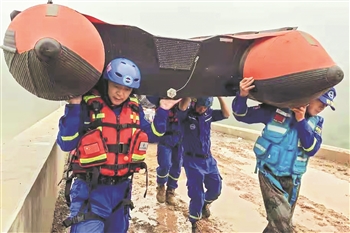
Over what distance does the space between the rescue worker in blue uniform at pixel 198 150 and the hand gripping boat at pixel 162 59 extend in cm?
93

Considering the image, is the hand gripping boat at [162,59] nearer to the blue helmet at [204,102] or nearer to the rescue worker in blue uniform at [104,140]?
the rescue worker in blue uniform at [104,140]

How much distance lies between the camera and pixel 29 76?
193cm

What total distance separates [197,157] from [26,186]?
1.55 m

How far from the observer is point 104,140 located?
231 centimetres

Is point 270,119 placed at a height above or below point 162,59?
below

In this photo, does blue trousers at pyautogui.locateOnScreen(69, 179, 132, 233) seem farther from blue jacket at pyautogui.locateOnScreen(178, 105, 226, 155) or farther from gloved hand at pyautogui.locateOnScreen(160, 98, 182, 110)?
blue jacket at pyautogui.locateOnScreen(178, 105, 226, 155)

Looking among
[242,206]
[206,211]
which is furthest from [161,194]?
[242,206]

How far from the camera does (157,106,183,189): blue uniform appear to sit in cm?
405

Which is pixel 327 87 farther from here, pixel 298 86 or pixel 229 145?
pixel 229 145

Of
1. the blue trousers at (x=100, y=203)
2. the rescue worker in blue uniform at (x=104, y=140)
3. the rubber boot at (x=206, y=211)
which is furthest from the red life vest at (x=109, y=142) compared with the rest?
the rubber boot at (x=206, y=211)

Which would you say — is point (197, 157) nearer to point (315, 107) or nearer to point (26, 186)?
point (315, 107)

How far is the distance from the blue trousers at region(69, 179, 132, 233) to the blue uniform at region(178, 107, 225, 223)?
1135mm

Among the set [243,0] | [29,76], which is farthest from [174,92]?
[243,0]

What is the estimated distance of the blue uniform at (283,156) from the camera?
9.02 feet
